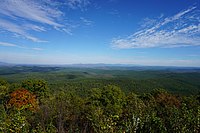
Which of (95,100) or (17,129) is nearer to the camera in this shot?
(17,129)

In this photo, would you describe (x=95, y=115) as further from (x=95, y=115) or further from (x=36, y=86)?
(x=36, y=86)

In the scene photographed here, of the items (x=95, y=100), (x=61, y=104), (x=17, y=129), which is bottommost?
(x=95, y=100)

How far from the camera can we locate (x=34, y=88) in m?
49.4

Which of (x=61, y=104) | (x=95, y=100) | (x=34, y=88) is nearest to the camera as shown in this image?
(x=61, y=104)

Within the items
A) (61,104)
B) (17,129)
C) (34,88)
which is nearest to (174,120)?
(17,129)

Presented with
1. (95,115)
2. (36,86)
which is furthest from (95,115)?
(36,86)

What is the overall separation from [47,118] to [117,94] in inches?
878

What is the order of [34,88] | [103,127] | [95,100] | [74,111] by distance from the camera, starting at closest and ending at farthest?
[103,127] → [74,111] → [95,100] → [34,88]

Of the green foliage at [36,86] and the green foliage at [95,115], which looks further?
the green foliage at [36,86]

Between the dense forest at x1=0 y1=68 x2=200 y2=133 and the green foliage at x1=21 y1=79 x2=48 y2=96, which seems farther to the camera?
the green foliage at x1=21 y1=79 x2=48 y2=96

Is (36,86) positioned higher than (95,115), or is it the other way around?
(95,115)

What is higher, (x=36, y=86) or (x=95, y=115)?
(x=95, y=115)

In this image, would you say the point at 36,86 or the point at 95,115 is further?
the point at 36,86

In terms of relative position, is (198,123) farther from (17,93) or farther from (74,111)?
(17,93)
